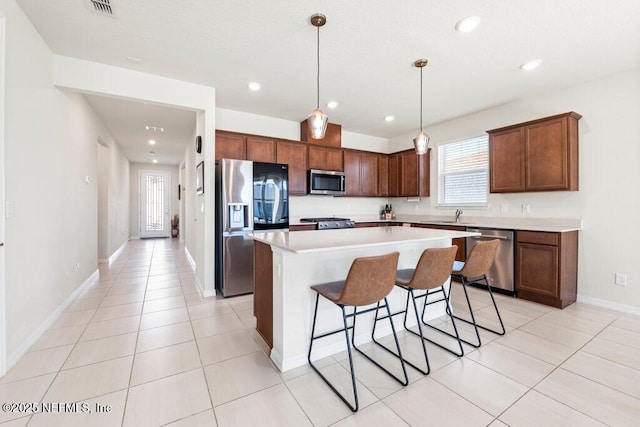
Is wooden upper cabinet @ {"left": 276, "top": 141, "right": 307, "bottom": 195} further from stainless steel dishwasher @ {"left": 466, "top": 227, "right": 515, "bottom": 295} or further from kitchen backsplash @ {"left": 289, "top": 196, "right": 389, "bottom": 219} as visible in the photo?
stainless steel dishwasher @ {"left": 466, "top": 227, "right": 515, "bottom": 295}

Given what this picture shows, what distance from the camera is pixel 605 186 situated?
10.7 ft

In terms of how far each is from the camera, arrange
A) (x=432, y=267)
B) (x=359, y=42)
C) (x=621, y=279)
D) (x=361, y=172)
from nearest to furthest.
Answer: (x=432, y=267)
(x=359, y=42)
(x=621, y=279)
(x=361, y=172)

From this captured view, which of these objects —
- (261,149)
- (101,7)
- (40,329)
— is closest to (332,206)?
(261,149)

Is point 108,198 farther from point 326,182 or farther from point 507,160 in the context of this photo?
point 507,160

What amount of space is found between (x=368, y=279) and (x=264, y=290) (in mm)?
1014

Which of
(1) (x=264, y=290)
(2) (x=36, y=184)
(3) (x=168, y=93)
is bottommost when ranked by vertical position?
(1) (x=264, y=290)

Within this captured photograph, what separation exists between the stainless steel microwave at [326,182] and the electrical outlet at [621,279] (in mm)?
3751

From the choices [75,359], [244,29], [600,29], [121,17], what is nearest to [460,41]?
[600,29]

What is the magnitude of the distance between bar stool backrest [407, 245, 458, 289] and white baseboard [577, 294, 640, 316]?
2.62m

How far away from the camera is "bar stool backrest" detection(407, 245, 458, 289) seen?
2012 millimetres

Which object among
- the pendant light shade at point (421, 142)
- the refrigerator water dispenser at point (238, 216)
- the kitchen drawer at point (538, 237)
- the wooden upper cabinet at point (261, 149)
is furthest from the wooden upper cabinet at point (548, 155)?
the refrigerator water dispenser at point (238, 216)

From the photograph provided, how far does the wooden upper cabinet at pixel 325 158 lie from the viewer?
496cm

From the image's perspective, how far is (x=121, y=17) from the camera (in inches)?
90.9

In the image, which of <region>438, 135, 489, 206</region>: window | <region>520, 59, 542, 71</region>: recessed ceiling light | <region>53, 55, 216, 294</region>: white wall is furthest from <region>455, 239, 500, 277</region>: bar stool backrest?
<region>53, 55, 216, 294</region>: white wall
